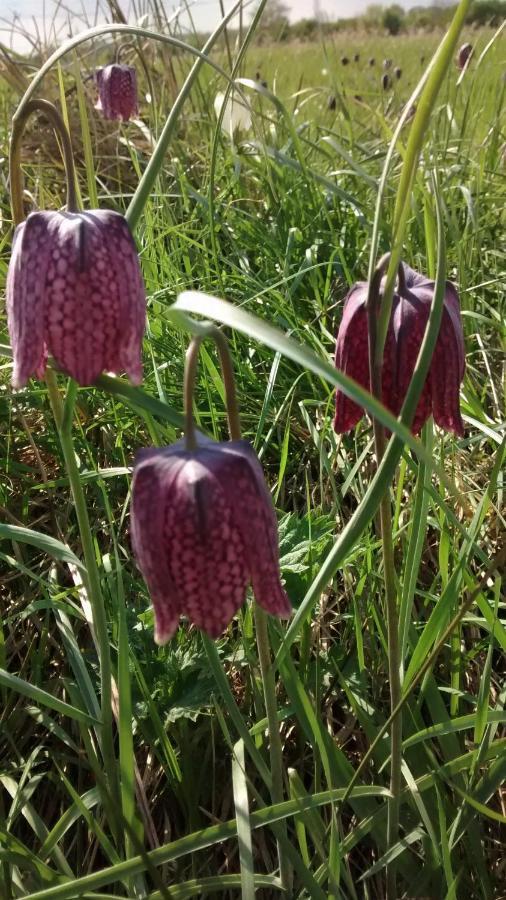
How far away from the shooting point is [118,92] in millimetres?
2758

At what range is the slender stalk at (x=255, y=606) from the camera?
0.66 m

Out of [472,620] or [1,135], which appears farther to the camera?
[1,135]

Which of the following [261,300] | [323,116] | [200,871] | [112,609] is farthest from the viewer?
[323,116]

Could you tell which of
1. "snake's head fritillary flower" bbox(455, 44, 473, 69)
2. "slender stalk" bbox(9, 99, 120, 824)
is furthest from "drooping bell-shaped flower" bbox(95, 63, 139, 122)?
"slender stalk" bbox(9, 99, 120, 824)

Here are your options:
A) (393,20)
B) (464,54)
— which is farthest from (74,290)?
(393,20)

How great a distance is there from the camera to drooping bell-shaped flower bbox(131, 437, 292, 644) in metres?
0.68

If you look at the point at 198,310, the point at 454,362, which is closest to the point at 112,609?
the point at 454,362

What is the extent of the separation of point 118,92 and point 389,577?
2.40 meters

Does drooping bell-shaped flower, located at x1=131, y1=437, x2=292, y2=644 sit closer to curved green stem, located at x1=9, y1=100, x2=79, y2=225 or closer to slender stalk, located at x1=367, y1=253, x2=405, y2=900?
slender stalk, located at x1=367, y1=253, x2=405, y2=900

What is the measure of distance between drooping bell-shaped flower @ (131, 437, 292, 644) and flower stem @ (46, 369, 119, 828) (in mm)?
154

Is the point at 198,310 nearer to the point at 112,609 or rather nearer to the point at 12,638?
the point at 112,609

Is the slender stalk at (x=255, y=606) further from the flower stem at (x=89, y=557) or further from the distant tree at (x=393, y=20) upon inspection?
the distant tree at (x=393, y=20)

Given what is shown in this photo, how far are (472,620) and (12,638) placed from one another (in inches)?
27.3

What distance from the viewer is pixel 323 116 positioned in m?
3.80
